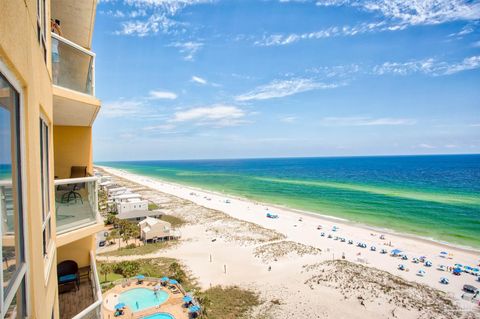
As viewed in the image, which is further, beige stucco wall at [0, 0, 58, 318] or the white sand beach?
the white sand beach

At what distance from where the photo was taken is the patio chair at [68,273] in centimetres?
696

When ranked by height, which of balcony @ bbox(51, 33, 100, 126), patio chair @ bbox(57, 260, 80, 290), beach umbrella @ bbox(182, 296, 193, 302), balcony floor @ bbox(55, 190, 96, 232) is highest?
balcony @ bbox(51, 33, 100, 126)

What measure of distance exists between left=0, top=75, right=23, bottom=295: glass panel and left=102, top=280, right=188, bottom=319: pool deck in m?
16.2

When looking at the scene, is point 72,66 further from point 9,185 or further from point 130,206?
point 130,206

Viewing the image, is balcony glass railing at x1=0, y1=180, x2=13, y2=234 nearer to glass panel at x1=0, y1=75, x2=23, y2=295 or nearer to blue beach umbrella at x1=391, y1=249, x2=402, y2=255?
glass panel at x1=0, y1=75, x2=23, y2=295

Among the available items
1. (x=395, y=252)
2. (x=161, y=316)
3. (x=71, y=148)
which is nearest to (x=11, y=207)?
(x=71, y=148)

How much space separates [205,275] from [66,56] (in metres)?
20.6

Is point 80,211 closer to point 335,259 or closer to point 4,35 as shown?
point 4,35

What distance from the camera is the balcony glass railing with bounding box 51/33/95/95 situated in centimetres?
487

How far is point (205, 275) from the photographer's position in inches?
880

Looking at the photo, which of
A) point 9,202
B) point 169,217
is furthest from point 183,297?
point 169,217

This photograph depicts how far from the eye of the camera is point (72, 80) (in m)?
5.35

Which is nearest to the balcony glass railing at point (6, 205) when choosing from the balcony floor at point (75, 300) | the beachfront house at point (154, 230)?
the balcony floor at point (75, 300)

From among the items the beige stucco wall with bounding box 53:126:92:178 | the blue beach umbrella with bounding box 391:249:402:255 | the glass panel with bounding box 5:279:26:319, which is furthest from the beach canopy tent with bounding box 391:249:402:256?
the glass panel with bounding box 5:279:26:319
